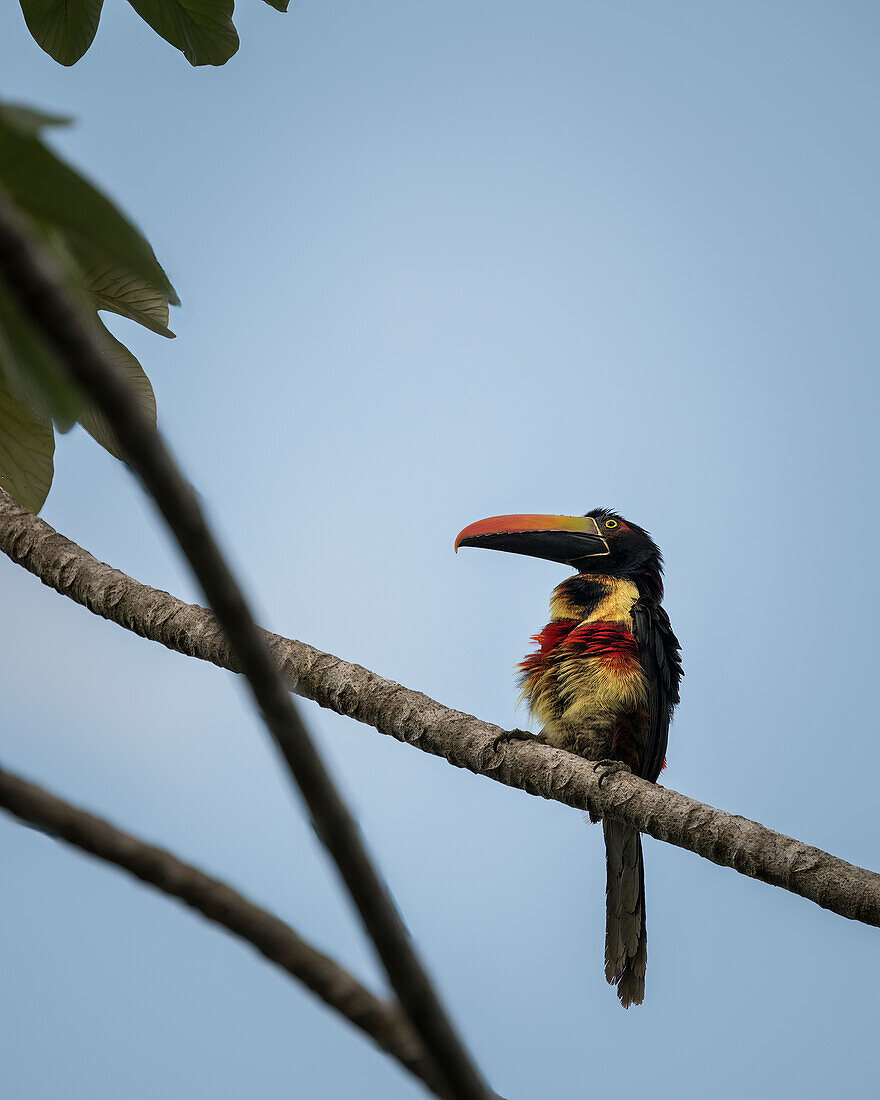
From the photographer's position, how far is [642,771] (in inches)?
151

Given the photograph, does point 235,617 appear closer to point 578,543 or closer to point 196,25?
point 196,25

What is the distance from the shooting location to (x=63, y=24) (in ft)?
9.25

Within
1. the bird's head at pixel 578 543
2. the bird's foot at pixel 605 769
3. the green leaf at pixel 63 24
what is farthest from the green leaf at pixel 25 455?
the bird's head at pixel 578 543

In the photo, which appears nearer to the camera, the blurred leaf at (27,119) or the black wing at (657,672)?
the blurred leaf at (27,119)

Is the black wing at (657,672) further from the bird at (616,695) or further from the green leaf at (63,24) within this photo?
the green leaf at (63,24)

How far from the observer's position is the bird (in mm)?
3592

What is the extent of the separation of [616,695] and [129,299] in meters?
2.09

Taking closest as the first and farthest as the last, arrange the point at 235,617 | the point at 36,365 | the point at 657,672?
1. the point at 235,617
2. the point at 36,365
3. the point at 657,672

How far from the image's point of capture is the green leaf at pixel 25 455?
100 inches

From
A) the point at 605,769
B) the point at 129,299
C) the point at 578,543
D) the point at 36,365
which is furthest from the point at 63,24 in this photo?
the point at 578,543

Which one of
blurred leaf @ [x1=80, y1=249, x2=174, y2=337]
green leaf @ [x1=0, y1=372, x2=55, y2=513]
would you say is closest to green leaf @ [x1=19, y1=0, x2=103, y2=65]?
blurred leaf @ [x1=80, y1=249, x2=174, y2=337]

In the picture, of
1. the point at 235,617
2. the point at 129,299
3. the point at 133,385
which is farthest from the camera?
the point at 133,385

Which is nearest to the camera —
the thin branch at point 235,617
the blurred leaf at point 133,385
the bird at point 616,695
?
the thin branch at point 235,617

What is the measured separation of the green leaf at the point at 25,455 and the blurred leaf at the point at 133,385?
0.12m
